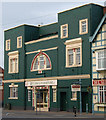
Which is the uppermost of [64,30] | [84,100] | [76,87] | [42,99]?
[64,30]

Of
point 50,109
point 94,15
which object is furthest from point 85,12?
point 50,109

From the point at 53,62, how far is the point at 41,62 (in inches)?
115

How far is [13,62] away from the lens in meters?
48.1

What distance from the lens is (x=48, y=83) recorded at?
4044 cm

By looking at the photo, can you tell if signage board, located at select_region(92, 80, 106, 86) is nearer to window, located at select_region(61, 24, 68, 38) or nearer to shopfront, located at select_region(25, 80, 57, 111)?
shopfront, located at select_region(25, 80, 57, 111)

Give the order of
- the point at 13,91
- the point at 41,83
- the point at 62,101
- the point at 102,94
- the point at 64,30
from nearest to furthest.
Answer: the point at 102,94, the point at 62,101, the point at 64,30, the point at 41,83, the point at 13,91

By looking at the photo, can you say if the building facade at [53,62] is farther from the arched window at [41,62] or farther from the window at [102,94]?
the window at [102,94]

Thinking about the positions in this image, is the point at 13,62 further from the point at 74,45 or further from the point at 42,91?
the point at 74,45

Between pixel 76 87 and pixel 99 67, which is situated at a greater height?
pixel 99 67

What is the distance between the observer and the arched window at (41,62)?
41.2 metres

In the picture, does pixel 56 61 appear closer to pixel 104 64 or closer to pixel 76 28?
pixel 76 28

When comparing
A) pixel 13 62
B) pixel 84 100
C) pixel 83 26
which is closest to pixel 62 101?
pixel 84 100

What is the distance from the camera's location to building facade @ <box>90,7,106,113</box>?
33.1 m


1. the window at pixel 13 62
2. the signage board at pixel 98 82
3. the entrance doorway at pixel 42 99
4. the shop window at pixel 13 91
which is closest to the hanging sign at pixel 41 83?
the entrance doorway at pixel 42 99
